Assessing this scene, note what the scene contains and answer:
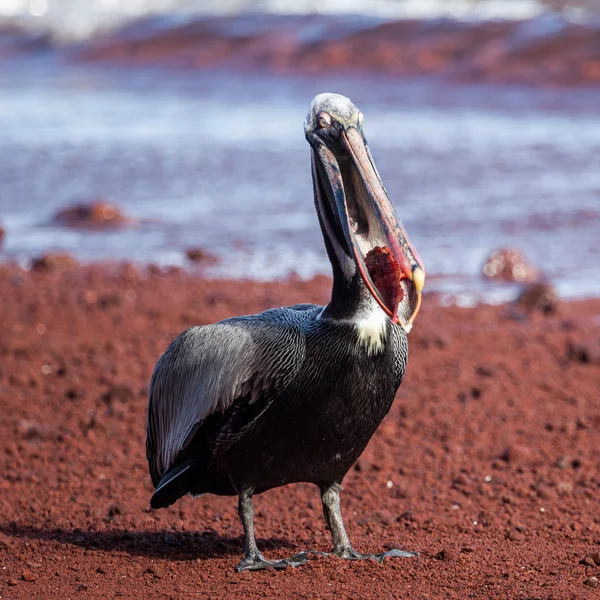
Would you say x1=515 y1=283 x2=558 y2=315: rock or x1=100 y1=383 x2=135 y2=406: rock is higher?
x1=100 y1=383 x2=135 y2=406: rock

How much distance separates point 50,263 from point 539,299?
154 inches

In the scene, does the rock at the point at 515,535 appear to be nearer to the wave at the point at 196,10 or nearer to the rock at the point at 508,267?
the rock at the point at 508,267

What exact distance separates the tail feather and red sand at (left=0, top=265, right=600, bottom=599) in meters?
0.25

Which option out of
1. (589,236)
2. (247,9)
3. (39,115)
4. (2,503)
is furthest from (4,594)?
(247,9)

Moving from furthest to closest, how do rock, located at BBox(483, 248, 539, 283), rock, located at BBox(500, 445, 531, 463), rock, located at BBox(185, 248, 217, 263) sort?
rock, located at BBox(185, 248, 217, 263), rock, located at BBox(483, 248, 539, 283), rock, located at BBox(500, 445, 531, 463)

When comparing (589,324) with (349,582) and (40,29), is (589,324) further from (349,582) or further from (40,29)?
(40,29)

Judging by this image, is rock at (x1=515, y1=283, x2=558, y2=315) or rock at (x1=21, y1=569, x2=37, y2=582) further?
rock at (x1=515, y1=283, x2=558, y2=315)

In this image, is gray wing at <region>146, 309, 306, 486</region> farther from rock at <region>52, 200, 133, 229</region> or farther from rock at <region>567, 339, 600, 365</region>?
rock at <region>52, 200, 133, 229</region>

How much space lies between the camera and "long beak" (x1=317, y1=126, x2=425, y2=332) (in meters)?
3.88

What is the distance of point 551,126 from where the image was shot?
53.4 feet

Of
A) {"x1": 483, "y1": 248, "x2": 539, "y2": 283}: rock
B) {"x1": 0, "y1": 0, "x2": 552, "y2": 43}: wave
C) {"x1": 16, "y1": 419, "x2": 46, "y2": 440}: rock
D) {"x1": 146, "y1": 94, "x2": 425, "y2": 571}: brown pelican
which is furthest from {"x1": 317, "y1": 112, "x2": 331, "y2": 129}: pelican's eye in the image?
{"x1": 0, "y1": 0, "x2": 552, "y2": 43}: wave

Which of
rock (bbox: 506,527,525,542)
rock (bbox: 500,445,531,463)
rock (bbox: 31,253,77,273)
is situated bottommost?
rock (bbox: 500,445,531,463)

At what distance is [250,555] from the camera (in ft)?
14.6

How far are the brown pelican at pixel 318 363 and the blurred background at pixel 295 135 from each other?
4853 millimetres
